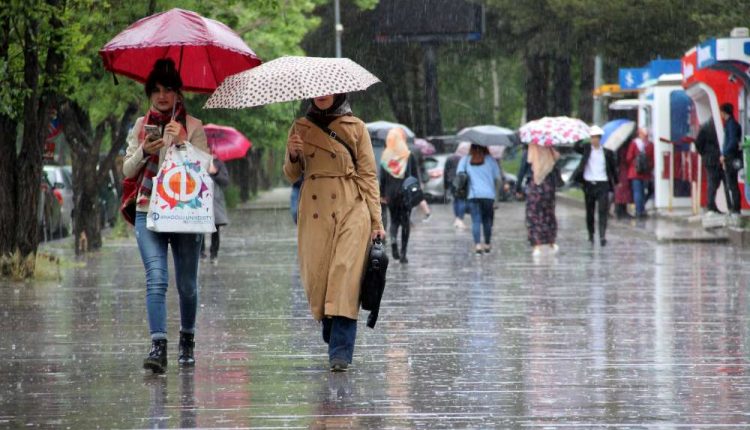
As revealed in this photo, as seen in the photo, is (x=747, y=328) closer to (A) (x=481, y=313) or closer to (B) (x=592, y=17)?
(A) (x=481, y=313)

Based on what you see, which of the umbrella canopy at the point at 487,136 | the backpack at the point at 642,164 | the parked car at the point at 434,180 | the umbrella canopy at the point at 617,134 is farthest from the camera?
the parked car at the point at 434,180

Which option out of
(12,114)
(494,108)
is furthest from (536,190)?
(494,108)

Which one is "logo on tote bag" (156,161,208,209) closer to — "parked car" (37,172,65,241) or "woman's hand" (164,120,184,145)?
"woman's hand" (164,120,184,145)

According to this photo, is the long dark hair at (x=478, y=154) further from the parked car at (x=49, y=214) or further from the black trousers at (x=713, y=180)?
the parked car at (x=49, y=214)

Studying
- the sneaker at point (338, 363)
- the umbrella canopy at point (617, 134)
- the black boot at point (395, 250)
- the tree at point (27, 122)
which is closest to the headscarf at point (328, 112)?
the sneaker at point (338, 363)

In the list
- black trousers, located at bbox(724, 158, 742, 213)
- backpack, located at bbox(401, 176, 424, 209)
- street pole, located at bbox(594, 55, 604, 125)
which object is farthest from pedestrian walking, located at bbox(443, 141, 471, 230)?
street pole, located at bbox(594, 55, 604, 125)

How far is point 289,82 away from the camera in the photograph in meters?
8.87

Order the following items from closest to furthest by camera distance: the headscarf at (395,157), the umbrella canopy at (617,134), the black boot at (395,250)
→ the headscarf at (395,157), the black boot at (395,250), the umbrella canopy at (617,134)

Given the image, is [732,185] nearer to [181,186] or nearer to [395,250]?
[395,250]

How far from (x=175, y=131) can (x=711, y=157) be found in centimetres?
1704

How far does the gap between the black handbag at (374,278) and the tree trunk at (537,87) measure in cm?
4382

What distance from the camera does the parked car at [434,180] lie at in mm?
45625

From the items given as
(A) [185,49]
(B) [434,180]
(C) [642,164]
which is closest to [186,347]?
(A) [185,49]

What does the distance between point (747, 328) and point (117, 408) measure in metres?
5.31
